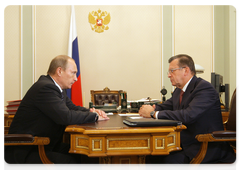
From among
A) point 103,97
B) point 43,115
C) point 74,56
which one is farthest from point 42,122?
point 74,56

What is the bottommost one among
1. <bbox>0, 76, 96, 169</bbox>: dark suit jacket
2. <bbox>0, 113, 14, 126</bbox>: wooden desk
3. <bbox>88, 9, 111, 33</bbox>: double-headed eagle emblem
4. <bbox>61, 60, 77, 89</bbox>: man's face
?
<bbox>0, 113, 14, 126</bbox>: wooden desk

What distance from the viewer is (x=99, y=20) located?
17.2 ft

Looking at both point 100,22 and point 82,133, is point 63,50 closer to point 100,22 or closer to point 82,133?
point 100,22

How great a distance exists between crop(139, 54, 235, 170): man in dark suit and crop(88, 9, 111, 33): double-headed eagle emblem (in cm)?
342

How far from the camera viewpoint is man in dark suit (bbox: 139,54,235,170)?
1.75 metres

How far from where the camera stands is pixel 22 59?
5074 mm

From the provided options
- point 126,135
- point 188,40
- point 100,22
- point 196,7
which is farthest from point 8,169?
point 196,7

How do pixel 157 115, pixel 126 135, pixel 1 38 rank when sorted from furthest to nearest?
pixel 1 38
pixel 157 115
pixel 126 135

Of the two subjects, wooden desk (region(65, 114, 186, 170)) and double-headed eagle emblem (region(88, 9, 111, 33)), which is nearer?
wooden desk (region(65, 114, 186, 170))

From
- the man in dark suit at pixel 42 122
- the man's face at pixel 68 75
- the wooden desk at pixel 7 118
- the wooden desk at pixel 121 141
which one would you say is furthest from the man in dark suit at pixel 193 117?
the wooden desk at pixel 7 118

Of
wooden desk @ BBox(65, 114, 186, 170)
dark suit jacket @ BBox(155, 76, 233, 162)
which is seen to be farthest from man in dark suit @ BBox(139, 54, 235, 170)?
wooden desk @ BBox(65, 114, 186, 170)

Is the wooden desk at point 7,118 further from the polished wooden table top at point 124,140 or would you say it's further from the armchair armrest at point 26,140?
the polished wooden table top at point 124,140

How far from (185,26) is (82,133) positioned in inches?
186

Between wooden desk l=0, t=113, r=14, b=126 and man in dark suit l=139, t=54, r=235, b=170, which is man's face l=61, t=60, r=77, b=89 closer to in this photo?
man in dark suit l=139, t=54, r=235, b=170
